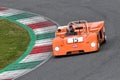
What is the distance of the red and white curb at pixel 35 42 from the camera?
1839 cm

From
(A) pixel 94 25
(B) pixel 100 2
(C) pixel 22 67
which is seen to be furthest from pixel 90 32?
(B) pixel 100 2

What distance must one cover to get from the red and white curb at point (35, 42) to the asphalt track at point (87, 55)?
47 cm

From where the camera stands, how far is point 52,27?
78.8 ft

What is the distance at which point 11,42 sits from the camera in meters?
22.3

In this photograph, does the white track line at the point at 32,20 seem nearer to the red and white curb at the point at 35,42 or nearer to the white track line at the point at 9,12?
the red and white curb at the point at 35,42

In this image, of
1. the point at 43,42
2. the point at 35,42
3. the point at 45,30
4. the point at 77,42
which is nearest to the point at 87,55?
the point at 77,42

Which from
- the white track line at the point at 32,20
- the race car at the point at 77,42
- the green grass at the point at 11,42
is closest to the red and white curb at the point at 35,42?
the white track line at the point at 32,20

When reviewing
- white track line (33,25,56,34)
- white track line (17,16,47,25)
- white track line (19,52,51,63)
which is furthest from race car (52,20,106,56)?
white track line (17,16,47,25)

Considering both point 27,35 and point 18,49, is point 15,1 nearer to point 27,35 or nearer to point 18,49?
point 27,35

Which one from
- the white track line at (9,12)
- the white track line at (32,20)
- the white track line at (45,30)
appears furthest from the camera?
the white track line at (9,12)

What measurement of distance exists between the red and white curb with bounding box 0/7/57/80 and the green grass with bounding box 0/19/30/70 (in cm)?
43

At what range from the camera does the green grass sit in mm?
20078

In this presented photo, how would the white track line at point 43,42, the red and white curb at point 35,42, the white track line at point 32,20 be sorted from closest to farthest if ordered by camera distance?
the red and white curb at point 35,42
the white track line at point 43,42
the white track line at point 32,20

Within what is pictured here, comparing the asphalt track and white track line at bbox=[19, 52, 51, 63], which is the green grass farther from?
the asphalt track
